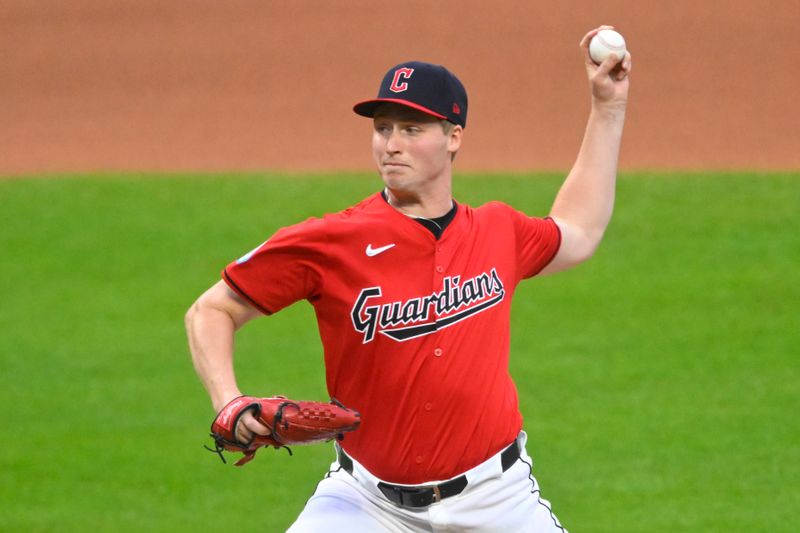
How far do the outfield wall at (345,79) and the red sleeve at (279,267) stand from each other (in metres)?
11.7

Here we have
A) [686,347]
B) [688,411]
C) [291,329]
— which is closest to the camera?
[688,411]

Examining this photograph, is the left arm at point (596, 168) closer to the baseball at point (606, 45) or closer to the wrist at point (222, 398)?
the baseball at point (606, 45)

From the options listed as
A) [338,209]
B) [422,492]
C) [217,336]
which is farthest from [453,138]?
[338,209]

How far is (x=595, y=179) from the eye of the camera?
16.8 feet

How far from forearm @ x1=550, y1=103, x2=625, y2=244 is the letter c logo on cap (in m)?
0.91

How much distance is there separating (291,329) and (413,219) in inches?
296

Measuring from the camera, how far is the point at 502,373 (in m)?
4.67

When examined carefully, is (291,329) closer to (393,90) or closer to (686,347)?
(686,347)

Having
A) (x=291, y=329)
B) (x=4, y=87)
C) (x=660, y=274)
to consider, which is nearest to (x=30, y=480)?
(x=291, y=329)

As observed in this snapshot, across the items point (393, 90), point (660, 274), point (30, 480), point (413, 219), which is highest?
point (393, 90)

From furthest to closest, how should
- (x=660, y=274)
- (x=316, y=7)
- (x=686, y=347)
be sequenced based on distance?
(x=316, y=7)
(x=660, y=274)
(x=686, y=347)

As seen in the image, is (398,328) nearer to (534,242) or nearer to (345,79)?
(534,242)

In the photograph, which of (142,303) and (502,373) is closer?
(502,373)

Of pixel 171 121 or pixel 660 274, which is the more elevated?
pixel 171 121
